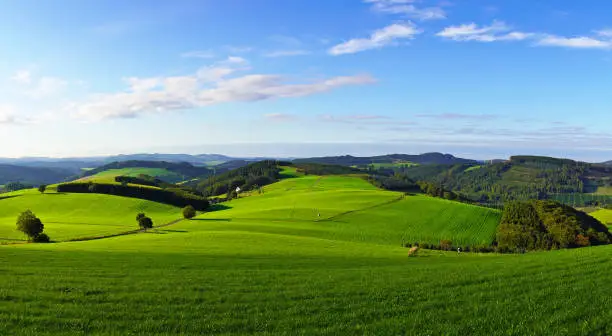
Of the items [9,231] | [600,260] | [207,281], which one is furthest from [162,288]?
[9,231]

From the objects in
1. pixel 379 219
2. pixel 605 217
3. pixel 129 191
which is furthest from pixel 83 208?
pixel 605 217

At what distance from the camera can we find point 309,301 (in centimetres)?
1748

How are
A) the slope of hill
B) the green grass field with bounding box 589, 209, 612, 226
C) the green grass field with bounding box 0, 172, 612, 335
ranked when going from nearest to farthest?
the green grass field with bounding box 0, 172, 612, 335 → the slope of hill → the green grass field with bounding box 589, 209, 612, 226

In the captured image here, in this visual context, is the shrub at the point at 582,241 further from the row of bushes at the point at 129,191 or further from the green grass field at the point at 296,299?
the row of bushes at the point at 129,191

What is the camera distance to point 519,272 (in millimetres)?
23672

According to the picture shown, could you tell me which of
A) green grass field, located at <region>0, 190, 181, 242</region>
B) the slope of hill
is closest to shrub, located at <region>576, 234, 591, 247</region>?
the slope of hill

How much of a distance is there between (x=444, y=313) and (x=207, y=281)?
13358 mm

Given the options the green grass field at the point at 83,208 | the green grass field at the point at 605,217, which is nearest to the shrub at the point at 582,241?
the green grass field at the point at 605,217

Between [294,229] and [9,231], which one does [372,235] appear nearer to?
[294,229]

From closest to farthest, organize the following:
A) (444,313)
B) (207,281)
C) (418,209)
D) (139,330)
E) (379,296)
→ (139,330), (444,313), (379,296), (207,281), (418,209)

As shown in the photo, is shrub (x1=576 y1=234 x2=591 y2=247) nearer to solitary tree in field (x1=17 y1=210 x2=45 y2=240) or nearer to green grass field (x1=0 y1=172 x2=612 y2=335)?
green grass field (x1=0 y1=172 x2=612 y2=335)

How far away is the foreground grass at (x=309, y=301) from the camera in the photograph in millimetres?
13812

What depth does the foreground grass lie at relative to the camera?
45.3 ft

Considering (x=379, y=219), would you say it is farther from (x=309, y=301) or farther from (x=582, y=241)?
(x=309, y=301)
